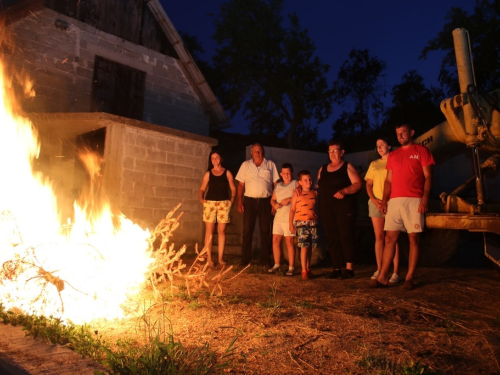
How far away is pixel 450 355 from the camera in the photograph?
9.70ft

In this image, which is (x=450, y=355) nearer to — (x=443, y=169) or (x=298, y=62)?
(x=443, y=169)

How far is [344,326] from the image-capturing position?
11.9ft

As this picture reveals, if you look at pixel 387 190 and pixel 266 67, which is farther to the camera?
pixel 266 67

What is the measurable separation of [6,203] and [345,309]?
13.6 ft

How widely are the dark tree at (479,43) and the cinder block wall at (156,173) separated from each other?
1804 cm

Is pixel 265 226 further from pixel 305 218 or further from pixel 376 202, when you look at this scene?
pixel 376 202

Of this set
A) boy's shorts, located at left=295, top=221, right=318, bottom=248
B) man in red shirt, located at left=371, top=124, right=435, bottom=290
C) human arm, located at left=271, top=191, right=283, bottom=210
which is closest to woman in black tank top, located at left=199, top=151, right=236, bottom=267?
human arm, located at left=271, top=191, right=283, bottom=210

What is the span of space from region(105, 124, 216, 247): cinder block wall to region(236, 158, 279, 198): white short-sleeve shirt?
273 cm

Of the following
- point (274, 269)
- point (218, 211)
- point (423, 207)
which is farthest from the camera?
point (218, 211)

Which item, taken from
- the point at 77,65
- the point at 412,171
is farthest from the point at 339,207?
the point at 77,65

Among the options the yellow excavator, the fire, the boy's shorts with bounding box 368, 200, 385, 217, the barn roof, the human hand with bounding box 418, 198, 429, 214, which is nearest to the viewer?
the fire

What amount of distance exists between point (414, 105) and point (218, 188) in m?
21.2

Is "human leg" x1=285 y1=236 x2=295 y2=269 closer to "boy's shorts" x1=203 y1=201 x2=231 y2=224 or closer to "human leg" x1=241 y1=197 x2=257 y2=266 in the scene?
"human leg" x1=241 y1=197 x2=257 y2=266

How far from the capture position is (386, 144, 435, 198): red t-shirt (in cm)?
530
